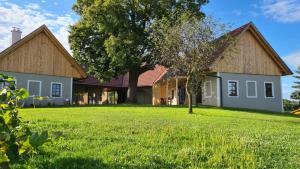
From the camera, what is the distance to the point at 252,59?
29.8 meters

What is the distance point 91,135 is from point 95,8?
22447 millimetres

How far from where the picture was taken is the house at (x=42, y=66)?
1115 inches

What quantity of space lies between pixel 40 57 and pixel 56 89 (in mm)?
3065

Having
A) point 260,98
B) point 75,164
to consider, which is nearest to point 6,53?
point 260,98

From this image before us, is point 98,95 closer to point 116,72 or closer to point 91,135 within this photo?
point 116,72

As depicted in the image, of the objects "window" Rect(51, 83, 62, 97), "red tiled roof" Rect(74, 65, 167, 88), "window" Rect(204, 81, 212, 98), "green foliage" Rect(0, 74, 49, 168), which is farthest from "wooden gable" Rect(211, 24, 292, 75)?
"green foliage" Rect(0, 74, 49, 168)

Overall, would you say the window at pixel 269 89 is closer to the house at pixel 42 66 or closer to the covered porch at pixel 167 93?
the covered porch at pixel 167 93

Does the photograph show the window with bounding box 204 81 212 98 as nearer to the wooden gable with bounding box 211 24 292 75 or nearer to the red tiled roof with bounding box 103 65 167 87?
the wooden gable with bounding box 211 24 292 75

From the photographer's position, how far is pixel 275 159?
628 cm

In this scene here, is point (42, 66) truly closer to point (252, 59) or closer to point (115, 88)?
point (115, 88)

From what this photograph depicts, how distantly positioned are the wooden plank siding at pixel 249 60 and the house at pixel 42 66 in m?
12.1

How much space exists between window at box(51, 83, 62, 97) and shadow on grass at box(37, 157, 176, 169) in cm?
2614

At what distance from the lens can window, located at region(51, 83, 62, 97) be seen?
30828 mm

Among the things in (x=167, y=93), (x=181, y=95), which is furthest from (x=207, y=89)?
(x=167, y=93)
